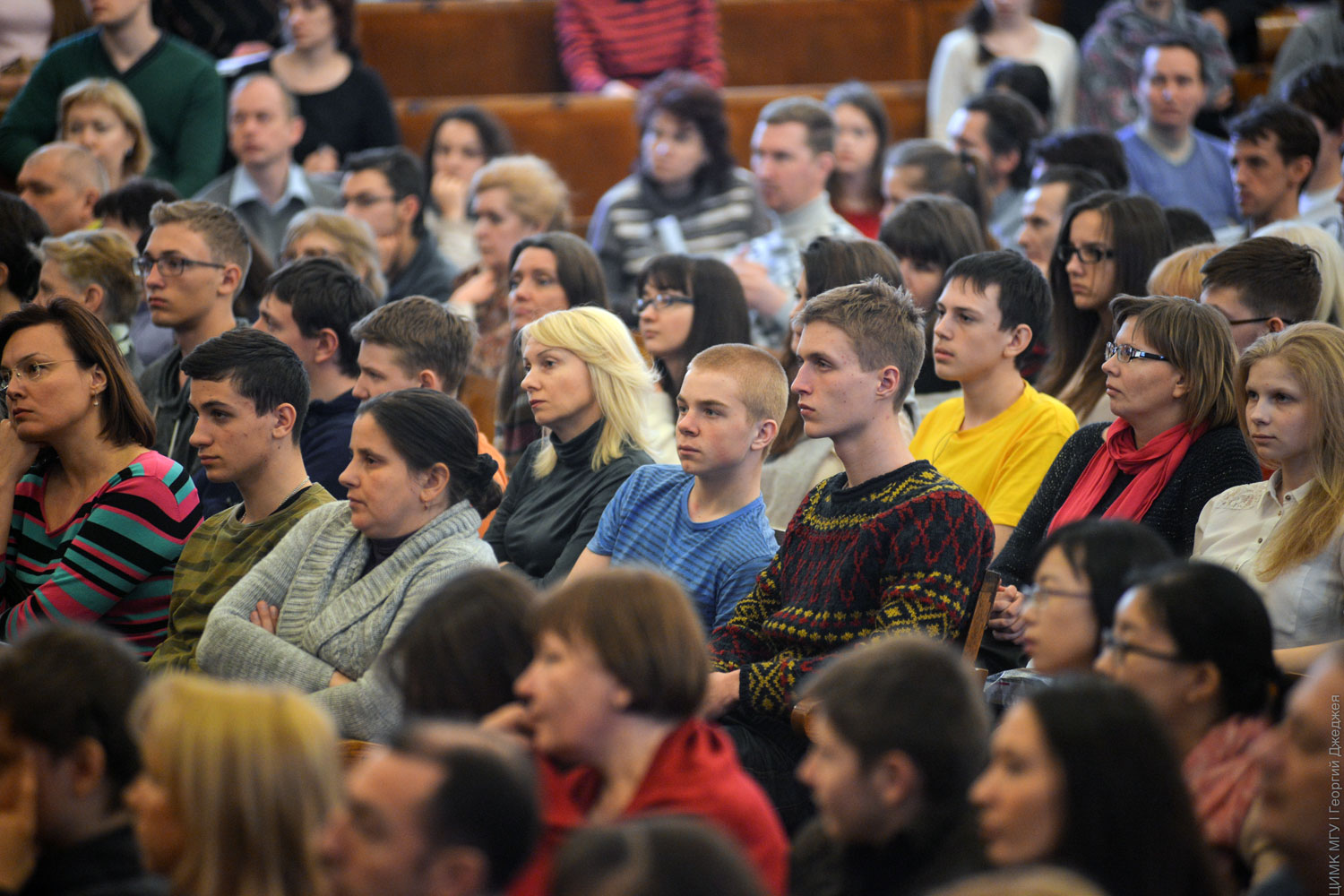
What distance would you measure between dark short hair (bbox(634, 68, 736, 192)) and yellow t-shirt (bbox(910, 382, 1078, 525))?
2.20 m

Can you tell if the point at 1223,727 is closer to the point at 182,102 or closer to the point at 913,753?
the point at 913,753

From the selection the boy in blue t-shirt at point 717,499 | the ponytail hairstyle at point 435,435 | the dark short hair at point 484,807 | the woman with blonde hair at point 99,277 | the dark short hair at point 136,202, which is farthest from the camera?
the dark short hair at point 136,202

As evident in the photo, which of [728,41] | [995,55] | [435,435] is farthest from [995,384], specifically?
[728,41]

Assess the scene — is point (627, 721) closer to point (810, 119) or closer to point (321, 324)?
point (321, 324)

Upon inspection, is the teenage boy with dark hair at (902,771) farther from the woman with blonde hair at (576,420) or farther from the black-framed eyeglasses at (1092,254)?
the black-framed eyeglasses at (1092,254)

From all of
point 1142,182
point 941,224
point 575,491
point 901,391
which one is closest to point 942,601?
point 901,391

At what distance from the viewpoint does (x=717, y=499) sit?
2.87 m

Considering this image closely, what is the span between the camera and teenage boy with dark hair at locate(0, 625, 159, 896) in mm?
1747

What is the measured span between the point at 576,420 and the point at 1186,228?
1.98 metres

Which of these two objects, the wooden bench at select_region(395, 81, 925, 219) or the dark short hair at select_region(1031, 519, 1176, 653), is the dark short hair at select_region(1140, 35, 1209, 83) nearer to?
the wooden bench at select_region(395, 81, 925, 219)

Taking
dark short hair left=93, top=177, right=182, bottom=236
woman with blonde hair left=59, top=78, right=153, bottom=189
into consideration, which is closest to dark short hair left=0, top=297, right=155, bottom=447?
dark short hair left=93, top=177, right=182, bottom=236

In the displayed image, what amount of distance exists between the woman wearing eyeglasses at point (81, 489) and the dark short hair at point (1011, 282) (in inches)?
71.3

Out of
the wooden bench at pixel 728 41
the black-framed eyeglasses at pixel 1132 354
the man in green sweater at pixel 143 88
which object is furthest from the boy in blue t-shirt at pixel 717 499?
the wooden bench at pixel 728 41

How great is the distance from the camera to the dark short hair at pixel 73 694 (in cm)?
176
